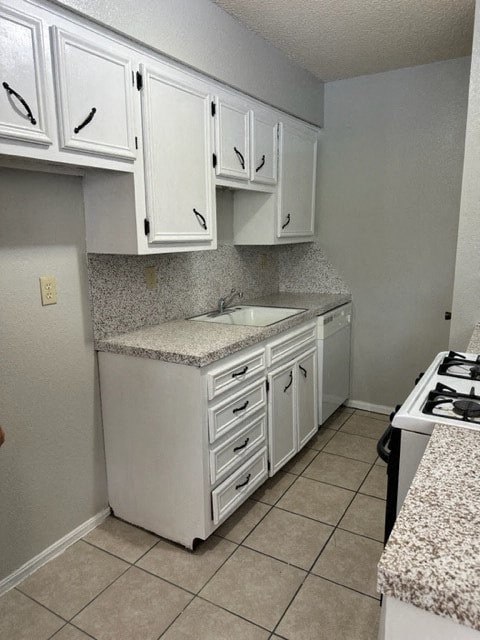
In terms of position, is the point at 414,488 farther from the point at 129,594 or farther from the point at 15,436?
the point at 15,436

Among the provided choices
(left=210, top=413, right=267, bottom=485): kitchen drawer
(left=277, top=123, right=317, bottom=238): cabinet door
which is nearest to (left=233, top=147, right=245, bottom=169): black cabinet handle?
(left=277, top=123, right=317, bottom=238): cabinet door

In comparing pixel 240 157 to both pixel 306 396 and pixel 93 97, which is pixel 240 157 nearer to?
pixel 93 97

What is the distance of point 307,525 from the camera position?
2160mm

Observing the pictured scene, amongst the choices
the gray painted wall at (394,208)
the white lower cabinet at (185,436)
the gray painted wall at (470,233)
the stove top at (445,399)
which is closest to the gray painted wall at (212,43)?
the gray painted wall at (394,208)

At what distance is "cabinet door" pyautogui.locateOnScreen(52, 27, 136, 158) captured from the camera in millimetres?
1491

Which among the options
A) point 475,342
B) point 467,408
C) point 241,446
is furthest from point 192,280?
point 467,408

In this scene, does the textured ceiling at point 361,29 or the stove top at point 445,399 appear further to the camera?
the textured ceiling at point 361,29

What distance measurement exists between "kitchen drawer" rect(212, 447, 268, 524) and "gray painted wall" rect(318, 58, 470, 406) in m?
1.48

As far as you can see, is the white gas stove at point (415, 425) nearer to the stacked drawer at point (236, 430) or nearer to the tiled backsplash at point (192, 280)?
the stacked drawer at point (236, 430)

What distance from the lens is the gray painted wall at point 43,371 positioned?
1728 mm

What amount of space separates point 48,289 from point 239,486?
4.12ft

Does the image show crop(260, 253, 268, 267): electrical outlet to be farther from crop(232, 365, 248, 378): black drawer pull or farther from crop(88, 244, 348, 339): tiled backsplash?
crop(232, 365, 248, 378): black drawer pull

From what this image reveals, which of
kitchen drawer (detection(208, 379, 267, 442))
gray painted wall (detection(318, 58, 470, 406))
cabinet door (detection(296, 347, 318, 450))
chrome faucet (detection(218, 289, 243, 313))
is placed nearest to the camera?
kitchen drawer (detection(208, 379, 267, 442))

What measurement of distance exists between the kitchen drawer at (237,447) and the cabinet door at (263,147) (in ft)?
4.49
